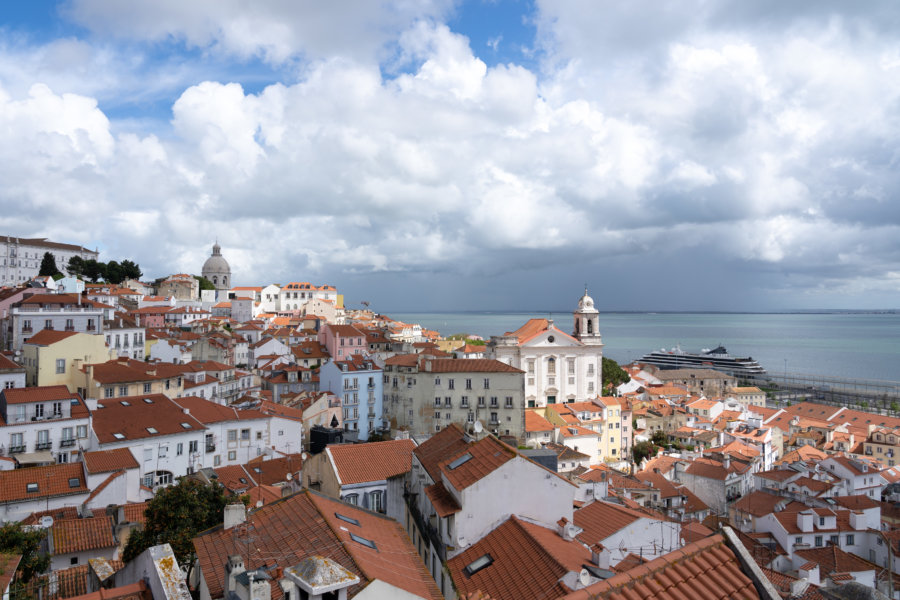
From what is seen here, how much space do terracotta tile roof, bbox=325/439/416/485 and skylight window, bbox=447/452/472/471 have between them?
3.45 metres

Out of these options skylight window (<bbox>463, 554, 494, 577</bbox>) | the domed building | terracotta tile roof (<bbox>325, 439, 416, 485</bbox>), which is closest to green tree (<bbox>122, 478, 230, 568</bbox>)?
terracotta tile roof (<bbox>325, 439, 416, 485</bbox>)

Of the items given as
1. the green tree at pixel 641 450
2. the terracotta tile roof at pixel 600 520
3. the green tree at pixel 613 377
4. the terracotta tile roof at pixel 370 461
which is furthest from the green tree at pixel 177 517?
the green tree at pixel 613 377

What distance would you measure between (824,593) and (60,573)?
1465cm

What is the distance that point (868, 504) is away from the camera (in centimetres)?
2825

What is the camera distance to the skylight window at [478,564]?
10562mm

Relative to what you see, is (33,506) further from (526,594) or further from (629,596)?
(629,596)

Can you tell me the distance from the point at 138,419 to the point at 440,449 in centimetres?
1927

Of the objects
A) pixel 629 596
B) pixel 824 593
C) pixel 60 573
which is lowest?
pixel 60 573

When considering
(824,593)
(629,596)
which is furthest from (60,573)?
(824,593)

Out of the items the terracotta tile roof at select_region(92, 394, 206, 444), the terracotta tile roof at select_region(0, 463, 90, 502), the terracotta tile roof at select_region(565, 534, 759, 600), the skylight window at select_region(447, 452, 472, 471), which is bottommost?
the terracotta tile roof at select_region(0, 463, 90, 502)

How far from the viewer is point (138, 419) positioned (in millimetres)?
27422

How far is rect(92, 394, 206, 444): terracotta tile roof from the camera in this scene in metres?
26.3

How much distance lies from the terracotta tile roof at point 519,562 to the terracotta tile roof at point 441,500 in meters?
0.81

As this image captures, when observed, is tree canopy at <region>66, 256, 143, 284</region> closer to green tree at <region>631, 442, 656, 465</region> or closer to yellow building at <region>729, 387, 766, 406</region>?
green tree at <region>631, 442, 656, 465</region>
